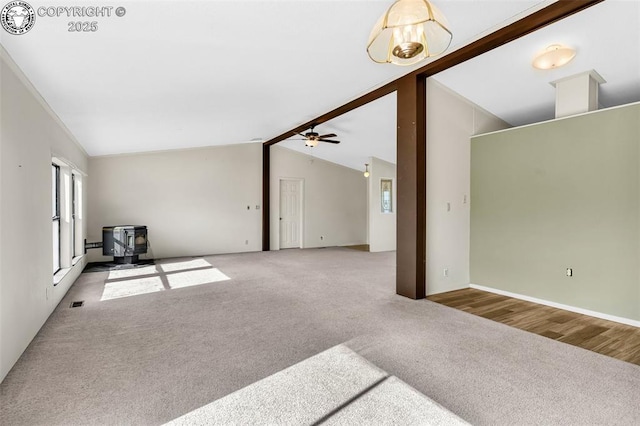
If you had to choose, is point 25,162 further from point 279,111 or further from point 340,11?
point 279,111

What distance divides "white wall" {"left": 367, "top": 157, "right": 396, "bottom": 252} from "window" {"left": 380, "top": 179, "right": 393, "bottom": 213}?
0.15 metres

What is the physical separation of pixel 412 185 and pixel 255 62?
230 centimetres

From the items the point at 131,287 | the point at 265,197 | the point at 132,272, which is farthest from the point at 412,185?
the point at 265,197

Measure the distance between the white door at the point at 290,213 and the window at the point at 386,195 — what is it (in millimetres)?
2389

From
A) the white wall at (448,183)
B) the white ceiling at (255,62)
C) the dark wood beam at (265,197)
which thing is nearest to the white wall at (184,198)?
the dark wood beam at (265,197)

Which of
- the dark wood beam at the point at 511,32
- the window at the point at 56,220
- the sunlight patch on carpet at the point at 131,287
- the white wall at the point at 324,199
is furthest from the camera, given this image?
the white wall at the point at 324,199

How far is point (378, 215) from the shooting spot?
8.83 m

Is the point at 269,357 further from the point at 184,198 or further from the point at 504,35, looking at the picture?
the point at 184,198

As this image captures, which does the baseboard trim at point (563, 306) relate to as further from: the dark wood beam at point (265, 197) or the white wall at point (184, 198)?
the white wall at point (184, 198)

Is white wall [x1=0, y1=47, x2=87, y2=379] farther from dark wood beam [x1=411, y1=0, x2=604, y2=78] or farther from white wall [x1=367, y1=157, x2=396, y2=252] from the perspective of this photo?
white wall [x1=367, y1=157, x2=396, y2=252]

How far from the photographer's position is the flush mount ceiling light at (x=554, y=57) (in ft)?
11.1

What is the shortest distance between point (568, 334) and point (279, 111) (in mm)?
4882

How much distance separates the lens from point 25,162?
2730 millimetres

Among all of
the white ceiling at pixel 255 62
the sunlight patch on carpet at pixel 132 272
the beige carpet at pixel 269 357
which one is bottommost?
the beige carpet at pixel 269 357
